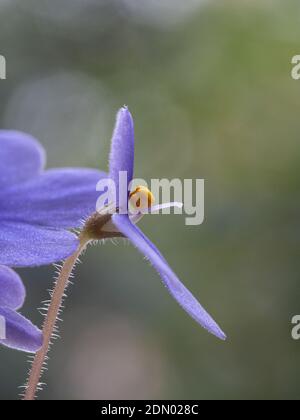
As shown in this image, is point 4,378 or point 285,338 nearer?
point 4,378

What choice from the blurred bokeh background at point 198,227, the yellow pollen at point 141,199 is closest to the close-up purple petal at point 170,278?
the yellow pollen at point 141,199

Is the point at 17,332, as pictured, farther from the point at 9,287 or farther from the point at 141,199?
the point at 141,199

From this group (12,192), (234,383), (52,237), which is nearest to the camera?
(52,237)

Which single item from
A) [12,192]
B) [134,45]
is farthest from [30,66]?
[12,192]

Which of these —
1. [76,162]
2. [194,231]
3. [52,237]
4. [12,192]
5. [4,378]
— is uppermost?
[76,162]

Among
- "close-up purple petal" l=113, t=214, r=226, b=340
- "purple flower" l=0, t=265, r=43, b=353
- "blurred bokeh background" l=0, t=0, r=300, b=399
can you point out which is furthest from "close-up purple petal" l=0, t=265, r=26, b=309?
"blurred bokeh background" l=0, t=0, r=300, b=399
